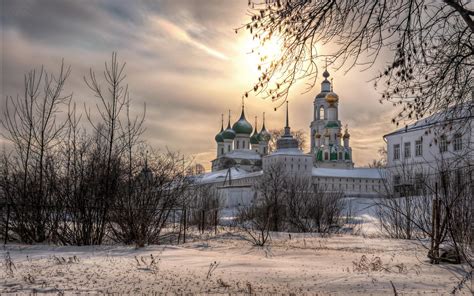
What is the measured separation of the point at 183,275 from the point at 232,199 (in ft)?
160

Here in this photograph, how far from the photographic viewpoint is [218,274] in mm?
7012

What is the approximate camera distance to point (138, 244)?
1082 cm

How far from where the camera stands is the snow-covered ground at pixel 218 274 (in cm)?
603

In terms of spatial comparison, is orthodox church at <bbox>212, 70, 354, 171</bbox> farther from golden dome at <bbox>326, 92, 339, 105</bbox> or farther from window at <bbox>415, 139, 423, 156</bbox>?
window at <bbox>415, 139, 423, 156</bbox>

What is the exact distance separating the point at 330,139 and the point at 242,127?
17168 mm

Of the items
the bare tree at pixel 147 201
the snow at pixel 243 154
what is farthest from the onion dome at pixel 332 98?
the bare tree at pixel 147 201

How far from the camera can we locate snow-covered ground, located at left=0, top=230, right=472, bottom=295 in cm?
603

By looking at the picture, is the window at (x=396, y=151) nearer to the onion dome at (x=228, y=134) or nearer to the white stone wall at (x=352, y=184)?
the white stone wall at (x=352, y=184)

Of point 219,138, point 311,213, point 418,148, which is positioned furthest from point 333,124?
point 311,213

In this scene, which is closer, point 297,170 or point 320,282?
point 320,282

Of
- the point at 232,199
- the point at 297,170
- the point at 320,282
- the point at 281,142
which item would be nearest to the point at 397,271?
the point at 320,282

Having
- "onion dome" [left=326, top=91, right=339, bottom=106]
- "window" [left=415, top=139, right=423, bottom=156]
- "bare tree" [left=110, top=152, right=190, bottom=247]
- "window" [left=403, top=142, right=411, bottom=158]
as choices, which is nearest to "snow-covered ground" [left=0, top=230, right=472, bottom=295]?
"bare tree" [left=110, top=152, right=190, bottom=247]

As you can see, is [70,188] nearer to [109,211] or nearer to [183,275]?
[109,211]

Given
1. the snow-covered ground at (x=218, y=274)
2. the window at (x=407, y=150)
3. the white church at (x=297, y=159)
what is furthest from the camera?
the white church at (x=297, y=159)
